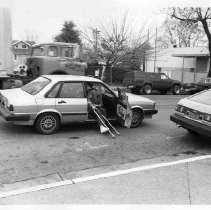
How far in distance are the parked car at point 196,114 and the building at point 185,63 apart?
23023 millimetres

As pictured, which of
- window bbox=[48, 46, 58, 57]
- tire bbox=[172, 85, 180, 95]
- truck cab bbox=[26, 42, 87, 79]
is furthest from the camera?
tire bbox=[172, 85, 180, 95]

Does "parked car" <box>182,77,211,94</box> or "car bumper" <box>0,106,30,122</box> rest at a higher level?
"car bumper" <box>0,106,30,122</box>

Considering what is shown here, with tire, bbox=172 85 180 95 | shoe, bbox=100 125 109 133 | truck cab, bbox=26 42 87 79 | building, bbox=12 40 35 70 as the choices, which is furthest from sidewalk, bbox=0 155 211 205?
tire, bbox=172 85 180 95

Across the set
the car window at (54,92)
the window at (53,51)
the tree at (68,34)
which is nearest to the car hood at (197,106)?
the car window at (54,92)

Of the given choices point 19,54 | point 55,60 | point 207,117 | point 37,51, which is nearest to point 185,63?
point 19,54

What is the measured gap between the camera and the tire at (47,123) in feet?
24.9

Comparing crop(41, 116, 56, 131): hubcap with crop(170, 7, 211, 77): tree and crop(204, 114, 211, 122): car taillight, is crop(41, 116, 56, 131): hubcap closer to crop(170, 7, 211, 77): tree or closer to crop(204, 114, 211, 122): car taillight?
crop(204, 114, 211, 122): car taillight

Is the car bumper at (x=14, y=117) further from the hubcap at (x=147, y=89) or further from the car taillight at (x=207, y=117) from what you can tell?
the hubcap at (x=147, y=89)

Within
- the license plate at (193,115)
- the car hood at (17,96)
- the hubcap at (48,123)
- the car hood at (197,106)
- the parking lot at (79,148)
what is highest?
the car hood at (17,96)

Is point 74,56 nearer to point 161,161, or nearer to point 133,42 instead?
point 161,161

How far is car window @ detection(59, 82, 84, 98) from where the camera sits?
7.89 m

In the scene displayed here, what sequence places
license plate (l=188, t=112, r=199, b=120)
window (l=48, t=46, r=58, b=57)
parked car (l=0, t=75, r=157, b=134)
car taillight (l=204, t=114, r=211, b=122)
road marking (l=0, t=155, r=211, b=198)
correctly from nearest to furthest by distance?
road marking (l=0, t=155, r=211, b=198), car taillight (l=204, t=114, r=211, b=122), license plate (l=188, t=112, r=199, b=120), parked car (l=0, t=75, r=157, b=134), window (l=48, t=46, r=58, b=57)

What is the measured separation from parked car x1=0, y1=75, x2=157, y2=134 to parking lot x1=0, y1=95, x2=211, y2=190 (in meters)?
0.34

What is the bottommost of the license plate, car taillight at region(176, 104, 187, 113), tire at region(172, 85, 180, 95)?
tire at region(172, 85, 180, 95)
